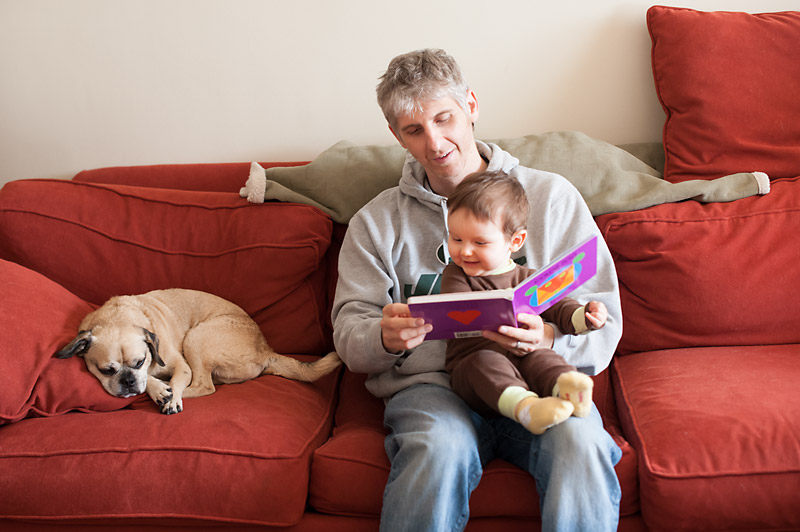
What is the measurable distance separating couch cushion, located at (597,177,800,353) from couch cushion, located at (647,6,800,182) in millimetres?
182

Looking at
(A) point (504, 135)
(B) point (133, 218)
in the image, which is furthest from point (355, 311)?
(A) point (504, 135)

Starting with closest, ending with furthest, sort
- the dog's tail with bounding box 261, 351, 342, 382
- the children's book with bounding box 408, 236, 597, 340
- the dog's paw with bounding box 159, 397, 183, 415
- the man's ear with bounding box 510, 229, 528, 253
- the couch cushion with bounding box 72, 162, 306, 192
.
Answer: the children's book with bounding box 408, 236, 597, 340 → the man's ear with bounding box 510, 229, 528, 253 → the dog's paw with bounding box 159, 397, 183, 415 → the dog's tail with bounding box 261, 351, 342, 382 → the couch cushion with bounding box 72, 162, 306, 192

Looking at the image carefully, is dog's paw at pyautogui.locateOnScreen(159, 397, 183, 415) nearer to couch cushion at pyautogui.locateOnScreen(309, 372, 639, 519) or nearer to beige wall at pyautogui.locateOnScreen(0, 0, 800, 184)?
couch cushion at pyautogui.locateOnScreen(309, 372, 639, 519)

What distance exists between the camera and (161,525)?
158 cm

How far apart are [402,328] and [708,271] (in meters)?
0.99

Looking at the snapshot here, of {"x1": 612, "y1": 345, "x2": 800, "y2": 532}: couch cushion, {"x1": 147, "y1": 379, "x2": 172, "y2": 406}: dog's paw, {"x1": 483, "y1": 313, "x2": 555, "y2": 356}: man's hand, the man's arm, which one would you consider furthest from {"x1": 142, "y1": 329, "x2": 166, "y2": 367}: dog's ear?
{"x1": 612, "y1": 345, "x2": 800, "y2": 532}: couch cushion

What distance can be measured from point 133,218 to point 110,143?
24.7 inches

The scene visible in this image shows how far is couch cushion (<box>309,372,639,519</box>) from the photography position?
1486 mm

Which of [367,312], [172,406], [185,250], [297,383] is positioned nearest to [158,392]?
[172,406]

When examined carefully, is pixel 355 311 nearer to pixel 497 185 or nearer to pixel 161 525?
pixel 497 185

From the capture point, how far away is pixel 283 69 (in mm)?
2484

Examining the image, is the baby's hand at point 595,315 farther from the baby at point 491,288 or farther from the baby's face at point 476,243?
the baby's face at point 476,243

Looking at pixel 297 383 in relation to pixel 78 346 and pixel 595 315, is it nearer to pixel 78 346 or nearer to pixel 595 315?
pixel 78 346

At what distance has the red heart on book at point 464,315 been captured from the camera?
1.31 m
